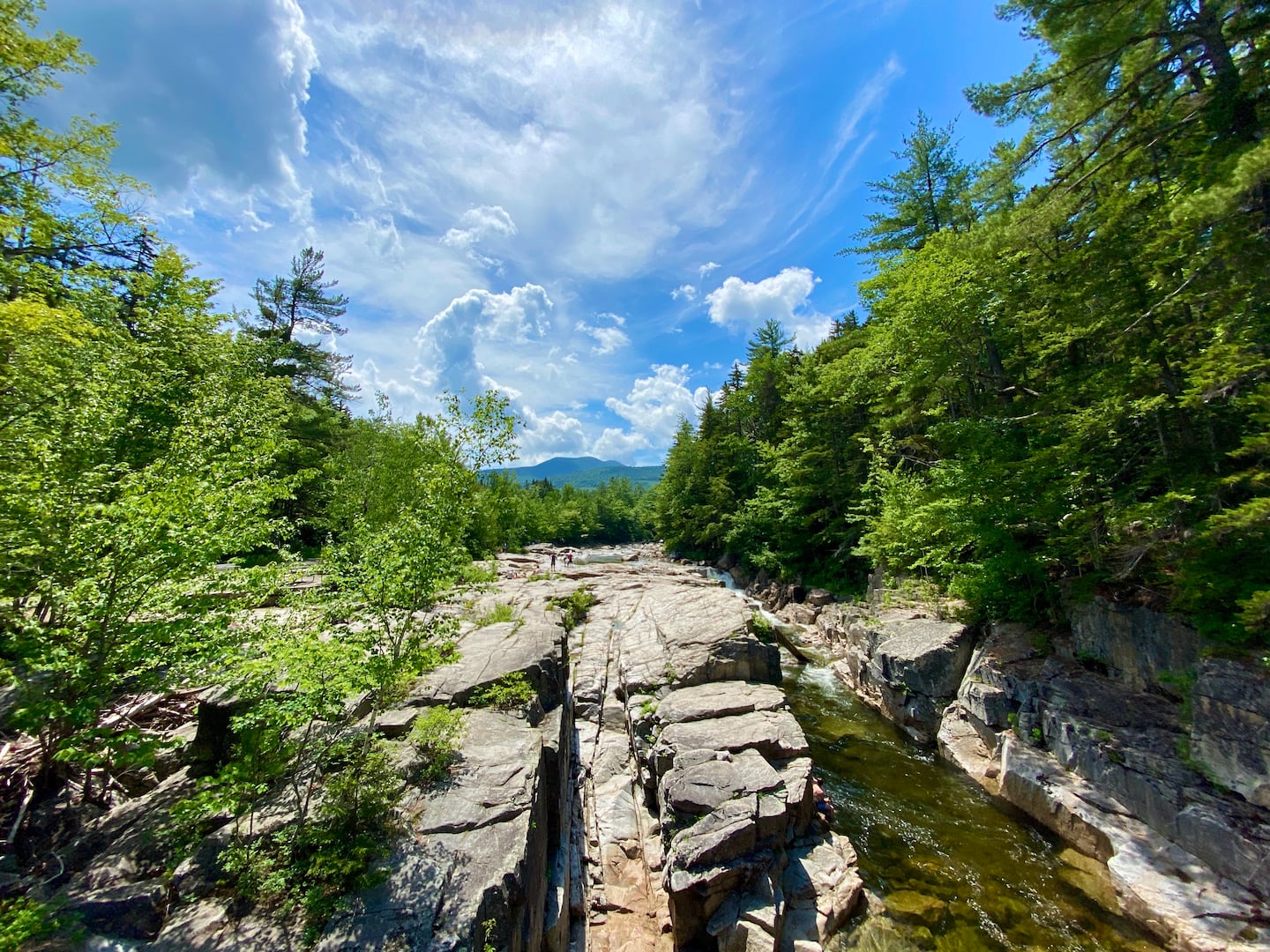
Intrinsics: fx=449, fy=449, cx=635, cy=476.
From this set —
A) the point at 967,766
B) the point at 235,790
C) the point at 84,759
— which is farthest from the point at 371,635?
the point at 967,766

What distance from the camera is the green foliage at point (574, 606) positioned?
1645 cm

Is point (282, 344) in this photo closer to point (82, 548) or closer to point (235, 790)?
point (82, 548)

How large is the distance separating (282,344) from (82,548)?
2477cm

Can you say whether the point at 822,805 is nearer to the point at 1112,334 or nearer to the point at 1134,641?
the point at 1134,641

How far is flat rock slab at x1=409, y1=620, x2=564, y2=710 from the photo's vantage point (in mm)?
8461

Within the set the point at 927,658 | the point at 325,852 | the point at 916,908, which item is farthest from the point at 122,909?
the point at 927,658

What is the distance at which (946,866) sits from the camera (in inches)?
306

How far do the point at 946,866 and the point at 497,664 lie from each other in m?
8.89

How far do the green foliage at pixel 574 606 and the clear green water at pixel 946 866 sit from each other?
349 inches

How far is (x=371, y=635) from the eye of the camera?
5.82 meters

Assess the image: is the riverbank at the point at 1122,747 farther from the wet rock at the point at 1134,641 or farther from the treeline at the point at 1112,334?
the treeline at the point at 1112,334

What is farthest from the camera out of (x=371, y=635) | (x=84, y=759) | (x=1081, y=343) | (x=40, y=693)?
(x=1081, y=343)

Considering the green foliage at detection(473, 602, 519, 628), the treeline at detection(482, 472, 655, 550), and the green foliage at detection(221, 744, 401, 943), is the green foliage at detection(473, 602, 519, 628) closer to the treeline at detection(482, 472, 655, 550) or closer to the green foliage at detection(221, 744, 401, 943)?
the green foliage at detection(221, 744, 401, 943)

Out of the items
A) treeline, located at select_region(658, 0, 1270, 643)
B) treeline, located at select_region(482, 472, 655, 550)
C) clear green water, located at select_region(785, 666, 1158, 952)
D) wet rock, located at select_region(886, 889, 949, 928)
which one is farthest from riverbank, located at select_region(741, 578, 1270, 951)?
treeline, located at select_region(482, 472, 655, 550)
